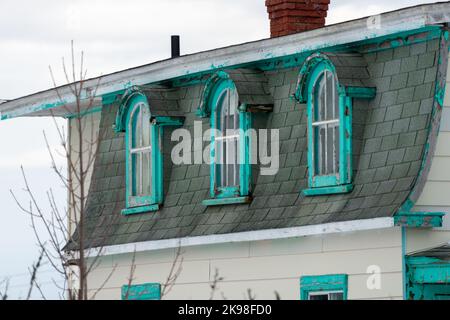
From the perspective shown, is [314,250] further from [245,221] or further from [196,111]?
[196,111]

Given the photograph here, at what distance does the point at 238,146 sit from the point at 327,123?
1.90 m

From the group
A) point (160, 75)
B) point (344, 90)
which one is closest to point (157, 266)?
point (160, 75)

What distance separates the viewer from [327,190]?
55.3 feet

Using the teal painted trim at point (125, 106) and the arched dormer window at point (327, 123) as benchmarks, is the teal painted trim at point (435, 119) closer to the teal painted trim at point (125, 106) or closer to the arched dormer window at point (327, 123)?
the arched dormer window at point (327, 123)

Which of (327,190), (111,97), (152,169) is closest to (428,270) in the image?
(327,190)

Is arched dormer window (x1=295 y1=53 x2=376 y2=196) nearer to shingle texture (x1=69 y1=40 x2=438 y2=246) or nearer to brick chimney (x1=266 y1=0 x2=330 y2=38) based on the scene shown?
shingle texture (x1=69 y1=40 x2=438 y2=246)

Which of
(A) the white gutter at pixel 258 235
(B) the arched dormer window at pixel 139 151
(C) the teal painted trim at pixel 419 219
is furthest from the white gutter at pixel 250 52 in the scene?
(A) the white gutter at pixel 258 235

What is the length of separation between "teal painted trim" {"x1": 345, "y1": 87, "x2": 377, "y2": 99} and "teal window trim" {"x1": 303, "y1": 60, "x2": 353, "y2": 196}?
0.06m

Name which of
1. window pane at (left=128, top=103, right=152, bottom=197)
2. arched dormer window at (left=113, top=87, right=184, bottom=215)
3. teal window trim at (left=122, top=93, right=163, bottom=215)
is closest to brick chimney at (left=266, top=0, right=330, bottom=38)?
arched dormer window at (left=113, top=87, right=184, bottom=215)

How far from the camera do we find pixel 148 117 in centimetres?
1995

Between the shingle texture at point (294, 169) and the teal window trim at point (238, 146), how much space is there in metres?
0.14

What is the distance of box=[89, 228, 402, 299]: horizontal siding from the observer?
52.3 ft

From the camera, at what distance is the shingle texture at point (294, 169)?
15.9 meters

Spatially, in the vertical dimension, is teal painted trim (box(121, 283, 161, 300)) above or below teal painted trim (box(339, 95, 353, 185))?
below
